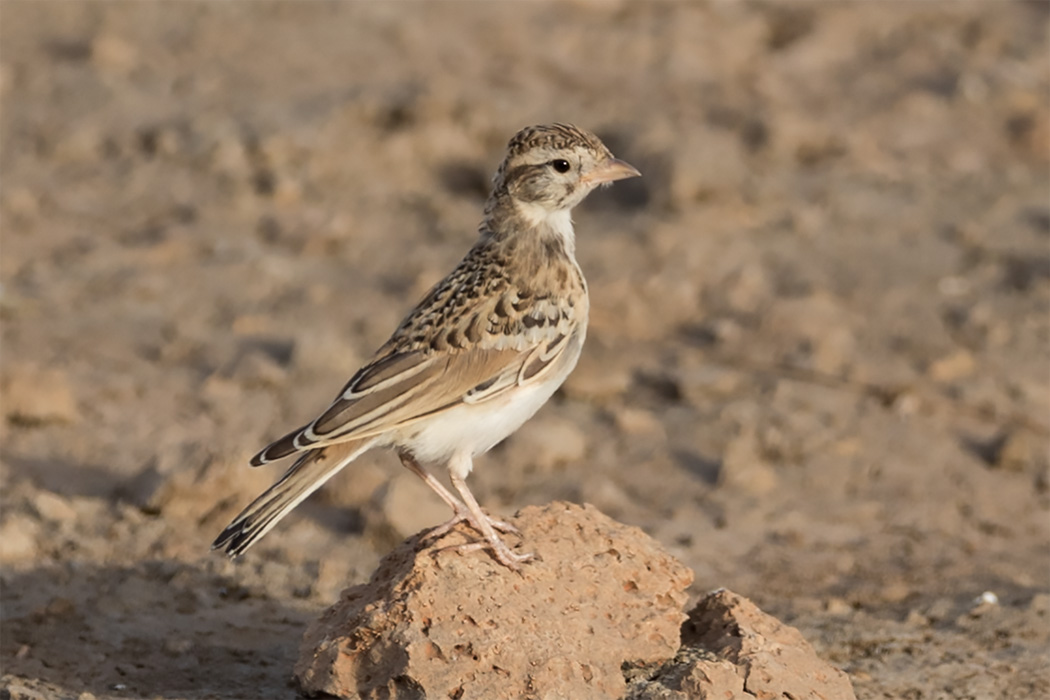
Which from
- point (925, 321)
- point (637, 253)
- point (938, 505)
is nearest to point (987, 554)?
point (938, 505)

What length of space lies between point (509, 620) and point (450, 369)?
1004mm

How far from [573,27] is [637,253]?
12.6 feet

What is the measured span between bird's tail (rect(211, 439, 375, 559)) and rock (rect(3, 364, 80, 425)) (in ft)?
9.77

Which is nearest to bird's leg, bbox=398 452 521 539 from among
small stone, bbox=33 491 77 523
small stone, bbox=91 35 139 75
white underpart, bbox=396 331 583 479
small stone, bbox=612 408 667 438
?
white underpart, bbox=396 331 583 479

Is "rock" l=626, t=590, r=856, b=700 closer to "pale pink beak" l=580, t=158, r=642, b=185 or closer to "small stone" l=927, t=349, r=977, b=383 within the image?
"pale pink beak" l=580, t=158, r=642, b=185

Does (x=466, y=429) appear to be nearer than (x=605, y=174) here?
Yes

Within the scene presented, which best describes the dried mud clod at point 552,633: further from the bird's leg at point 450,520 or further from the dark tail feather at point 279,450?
the dark tail feather at point 279,450

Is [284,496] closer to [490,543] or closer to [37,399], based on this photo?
[490,543]

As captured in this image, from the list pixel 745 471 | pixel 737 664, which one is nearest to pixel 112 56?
pixel 745 471

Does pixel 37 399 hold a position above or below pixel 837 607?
above

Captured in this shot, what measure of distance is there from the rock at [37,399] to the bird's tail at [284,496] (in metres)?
2.98

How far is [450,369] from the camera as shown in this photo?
5.08m

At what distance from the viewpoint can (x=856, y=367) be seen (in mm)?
8391

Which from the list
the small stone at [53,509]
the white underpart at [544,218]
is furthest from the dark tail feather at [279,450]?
the small stone at [53,509]
